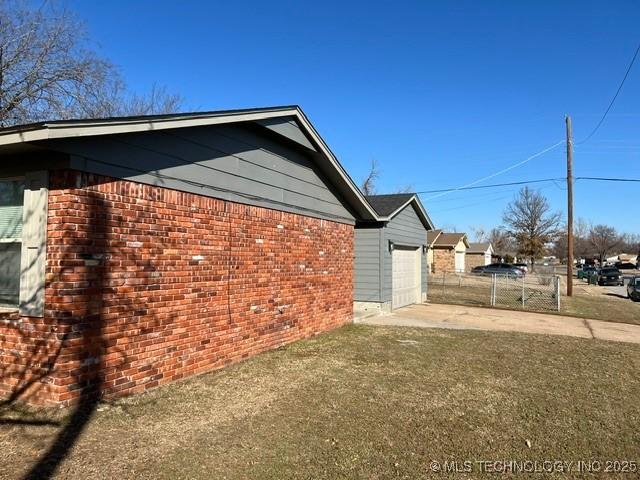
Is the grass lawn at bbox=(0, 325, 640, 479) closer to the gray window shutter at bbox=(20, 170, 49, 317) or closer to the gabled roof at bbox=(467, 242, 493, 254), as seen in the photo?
the gray window shutter at bbox=(20, 170, 49, 317)

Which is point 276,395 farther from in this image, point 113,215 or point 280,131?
point 280,131

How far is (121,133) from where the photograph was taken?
5289mm

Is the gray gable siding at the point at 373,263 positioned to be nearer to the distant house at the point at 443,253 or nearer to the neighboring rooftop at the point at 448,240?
the distant house at the point at 443,253

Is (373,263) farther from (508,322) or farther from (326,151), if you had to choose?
(326,151)

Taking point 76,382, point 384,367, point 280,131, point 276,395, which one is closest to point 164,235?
point 76,382

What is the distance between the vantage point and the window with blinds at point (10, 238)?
5172 mm

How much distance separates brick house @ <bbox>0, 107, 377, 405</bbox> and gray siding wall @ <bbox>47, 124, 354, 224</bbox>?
2 centimetres

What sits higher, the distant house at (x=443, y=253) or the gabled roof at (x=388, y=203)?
the gabled roof at (x=388, y=203)

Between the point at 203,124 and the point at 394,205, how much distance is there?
30.7 feet

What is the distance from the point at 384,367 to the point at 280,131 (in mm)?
4453

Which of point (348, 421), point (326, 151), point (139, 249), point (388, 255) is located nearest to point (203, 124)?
point (139, 249)

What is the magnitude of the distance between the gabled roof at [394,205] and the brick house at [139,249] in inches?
223

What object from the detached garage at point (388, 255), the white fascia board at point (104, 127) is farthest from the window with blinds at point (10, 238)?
the detached garage at point (388, 255)

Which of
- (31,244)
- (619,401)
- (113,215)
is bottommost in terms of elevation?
(619,401)
